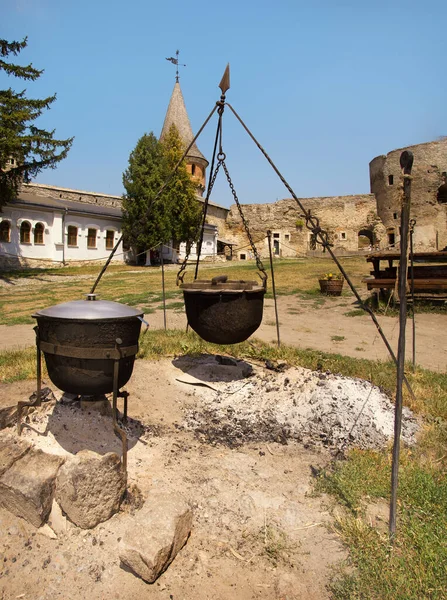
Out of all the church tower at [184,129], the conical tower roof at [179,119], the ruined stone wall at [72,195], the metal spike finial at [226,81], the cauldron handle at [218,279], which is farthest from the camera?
the conical tower roof at [179,119]

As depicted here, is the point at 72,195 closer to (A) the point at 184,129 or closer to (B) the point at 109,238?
(B) the point at 109,238

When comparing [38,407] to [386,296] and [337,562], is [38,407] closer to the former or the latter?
[337,562]

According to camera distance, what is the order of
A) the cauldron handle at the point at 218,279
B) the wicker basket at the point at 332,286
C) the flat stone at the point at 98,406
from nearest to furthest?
the flat stone at the point at 98,406, the cauldron handle at the point at 218,279, the wicker basket at the point at 332,286

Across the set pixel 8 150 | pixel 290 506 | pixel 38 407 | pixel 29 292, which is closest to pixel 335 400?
pixel 290 506

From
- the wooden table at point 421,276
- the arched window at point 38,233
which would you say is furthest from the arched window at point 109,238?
the wooden table at point 421,276

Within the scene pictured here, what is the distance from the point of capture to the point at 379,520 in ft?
8.07

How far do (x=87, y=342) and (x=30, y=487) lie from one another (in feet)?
2.96

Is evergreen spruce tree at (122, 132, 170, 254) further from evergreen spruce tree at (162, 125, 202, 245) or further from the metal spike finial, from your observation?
the metal spike finial

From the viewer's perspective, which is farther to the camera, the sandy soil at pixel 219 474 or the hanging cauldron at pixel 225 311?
the hanging cauldron at pixel 225 311

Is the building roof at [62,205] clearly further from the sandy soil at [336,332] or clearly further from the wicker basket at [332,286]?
the wicker basket at [332,286]

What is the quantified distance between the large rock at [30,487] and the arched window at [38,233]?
23.8 metres

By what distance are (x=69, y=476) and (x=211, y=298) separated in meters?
2.23

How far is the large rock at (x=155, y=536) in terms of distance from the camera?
2.06m

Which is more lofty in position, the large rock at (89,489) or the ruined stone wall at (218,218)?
the ruined stone wall at (218,218)
